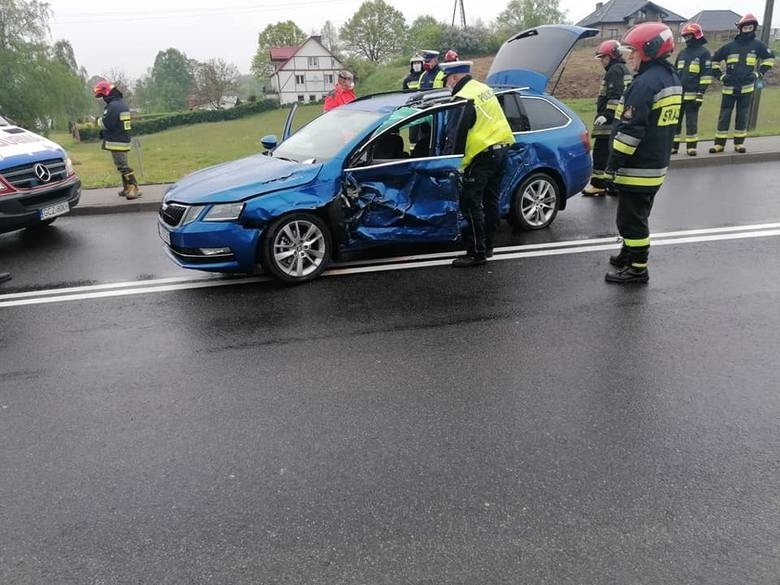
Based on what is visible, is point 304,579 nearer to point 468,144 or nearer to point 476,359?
point 476,359

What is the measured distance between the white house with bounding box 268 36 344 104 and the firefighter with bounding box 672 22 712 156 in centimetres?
8230

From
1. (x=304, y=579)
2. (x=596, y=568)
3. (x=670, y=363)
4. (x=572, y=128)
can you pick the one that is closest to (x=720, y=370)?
(x=670, y=363)

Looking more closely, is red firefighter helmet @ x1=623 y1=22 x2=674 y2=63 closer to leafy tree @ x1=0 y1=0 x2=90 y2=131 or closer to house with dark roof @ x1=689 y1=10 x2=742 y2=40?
leafy tree @ x1=0 y1=0 x2=90 y2=131

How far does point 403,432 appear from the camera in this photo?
343cm

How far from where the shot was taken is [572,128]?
24.5 feet

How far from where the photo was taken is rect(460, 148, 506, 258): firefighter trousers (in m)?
6.04

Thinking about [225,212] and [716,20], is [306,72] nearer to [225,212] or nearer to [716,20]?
[716,20]

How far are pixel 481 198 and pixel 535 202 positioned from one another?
1.35 meters

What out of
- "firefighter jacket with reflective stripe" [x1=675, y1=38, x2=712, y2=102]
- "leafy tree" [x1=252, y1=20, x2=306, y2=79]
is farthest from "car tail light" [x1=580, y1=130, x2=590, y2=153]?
"leafy tree" [x1=252, y1=20, x2=306, y2=79]

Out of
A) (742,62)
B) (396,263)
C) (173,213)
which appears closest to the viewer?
(173,213)

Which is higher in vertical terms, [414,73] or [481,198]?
[414,73]

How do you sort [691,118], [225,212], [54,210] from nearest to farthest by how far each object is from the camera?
[225,212]
[54,210]
[691,118]

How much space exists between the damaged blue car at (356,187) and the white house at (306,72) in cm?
8690

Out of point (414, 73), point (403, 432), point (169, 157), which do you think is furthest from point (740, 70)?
point (169, 157)
